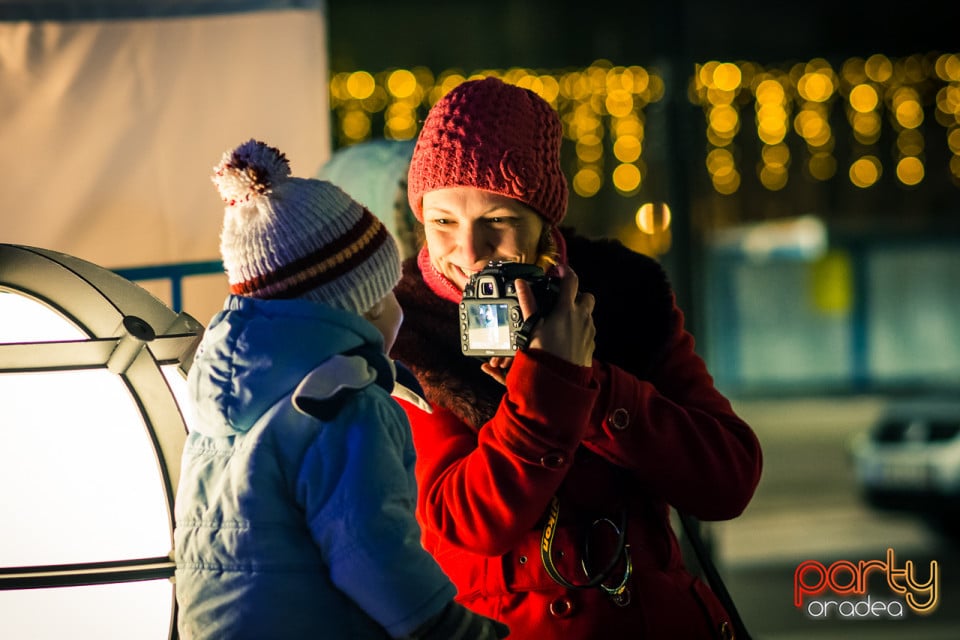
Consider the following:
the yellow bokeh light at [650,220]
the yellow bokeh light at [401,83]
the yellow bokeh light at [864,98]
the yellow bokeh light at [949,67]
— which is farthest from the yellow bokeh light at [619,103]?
the yellow bokeh light at [650,220]

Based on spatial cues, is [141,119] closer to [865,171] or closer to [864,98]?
[864,98]

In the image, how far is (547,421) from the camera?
156cm

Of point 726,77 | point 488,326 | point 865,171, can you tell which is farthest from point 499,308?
point 865,171

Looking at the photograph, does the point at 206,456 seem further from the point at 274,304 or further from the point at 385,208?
the point at 385,208

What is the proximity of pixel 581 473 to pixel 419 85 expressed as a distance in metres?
9.62

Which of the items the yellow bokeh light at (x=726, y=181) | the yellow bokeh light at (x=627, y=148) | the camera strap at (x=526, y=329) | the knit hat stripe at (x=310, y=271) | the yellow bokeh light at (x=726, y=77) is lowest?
the camera strap at (x=526, y=329)

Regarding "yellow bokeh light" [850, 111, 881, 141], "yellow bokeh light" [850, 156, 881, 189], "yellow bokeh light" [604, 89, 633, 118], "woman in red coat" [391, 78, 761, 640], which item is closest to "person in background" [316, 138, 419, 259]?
"woman in red coat" [391, 78, 761, 640]

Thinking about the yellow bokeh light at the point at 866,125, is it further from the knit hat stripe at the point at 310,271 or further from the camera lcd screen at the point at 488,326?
the knit hat stripe at the point at 310,271

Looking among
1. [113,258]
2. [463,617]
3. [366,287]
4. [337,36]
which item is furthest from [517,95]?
[337,36]

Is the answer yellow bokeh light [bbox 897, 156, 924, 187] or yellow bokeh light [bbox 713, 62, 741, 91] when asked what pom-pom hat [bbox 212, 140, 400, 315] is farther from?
yellow bokeh light [bbox 897, 156, 924, 187]

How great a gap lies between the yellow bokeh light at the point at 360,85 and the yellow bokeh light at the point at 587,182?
3388mm

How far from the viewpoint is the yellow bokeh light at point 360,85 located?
1095cm

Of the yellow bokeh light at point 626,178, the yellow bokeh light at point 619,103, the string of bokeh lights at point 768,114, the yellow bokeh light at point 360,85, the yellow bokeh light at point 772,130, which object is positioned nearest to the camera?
the yellow bokeh light at point 360,85

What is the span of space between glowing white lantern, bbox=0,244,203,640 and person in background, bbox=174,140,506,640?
0.80ft
